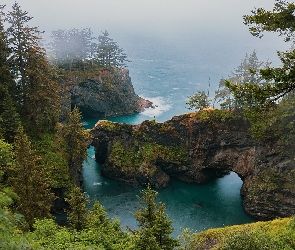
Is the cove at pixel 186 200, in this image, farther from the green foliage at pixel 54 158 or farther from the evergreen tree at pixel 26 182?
the evergreen tree at pixel 26 182

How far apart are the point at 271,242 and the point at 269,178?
27.4m

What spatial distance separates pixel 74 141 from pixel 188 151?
20648 mm

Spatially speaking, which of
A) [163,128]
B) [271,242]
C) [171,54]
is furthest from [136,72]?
[271,242]

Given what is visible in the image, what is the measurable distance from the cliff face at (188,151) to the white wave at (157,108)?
33546 mm

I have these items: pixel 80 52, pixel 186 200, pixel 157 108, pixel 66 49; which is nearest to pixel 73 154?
pixel 186 200

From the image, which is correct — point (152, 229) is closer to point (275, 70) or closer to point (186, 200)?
point (275, 70)

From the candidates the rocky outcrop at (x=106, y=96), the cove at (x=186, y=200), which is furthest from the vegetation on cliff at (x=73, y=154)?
the rocky outcrop at (x=106, y=96)

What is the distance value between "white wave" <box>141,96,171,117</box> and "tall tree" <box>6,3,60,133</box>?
156 ft

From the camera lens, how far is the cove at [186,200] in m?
47.6

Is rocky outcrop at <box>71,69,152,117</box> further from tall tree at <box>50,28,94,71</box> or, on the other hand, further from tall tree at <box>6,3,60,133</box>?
tall tree at <box>6,3,60,133</box>

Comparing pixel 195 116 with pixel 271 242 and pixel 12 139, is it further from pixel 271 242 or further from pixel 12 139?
pixel 271 242

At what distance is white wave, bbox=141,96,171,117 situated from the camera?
93.6 m

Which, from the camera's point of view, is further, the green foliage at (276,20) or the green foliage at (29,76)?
the green foliage at (29,76)

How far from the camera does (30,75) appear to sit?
44.5m
